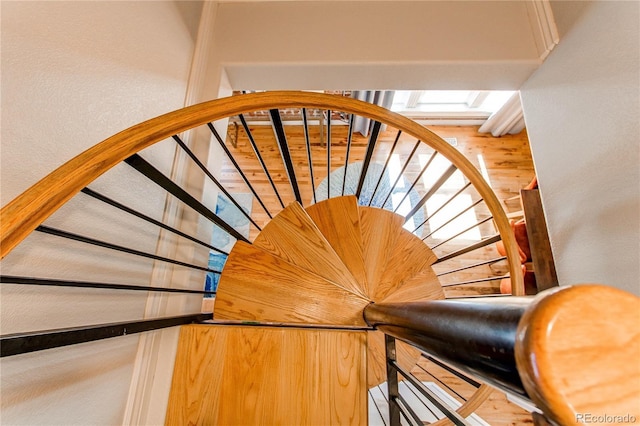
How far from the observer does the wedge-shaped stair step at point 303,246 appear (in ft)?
5.03

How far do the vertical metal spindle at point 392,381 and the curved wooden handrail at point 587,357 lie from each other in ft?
1.99

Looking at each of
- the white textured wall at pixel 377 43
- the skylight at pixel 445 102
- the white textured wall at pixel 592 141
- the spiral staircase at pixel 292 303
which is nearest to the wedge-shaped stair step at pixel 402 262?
the spiral staircase at pixel 292 303

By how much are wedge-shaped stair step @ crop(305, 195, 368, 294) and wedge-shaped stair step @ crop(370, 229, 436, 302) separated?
165mm

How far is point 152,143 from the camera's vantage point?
0.87 meters

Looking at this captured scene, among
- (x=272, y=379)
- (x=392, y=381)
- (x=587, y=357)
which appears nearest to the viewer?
(x=587, y=357)

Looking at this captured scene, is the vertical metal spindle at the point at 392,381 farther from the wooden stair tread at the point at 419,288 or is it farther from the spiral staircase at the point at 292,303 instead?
the wooden stair tread at the point at 419,288

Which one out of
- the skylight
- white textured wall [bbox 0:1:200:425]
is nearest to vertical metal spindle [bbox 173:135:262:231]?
white textured wall [bbox 0:1:200:425]

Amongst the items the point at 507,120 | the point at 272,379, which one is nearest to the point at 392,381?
the point at 272,379

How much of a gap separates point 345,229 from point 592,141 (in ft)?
4.30

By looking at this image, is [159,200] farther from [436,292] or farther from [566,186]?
[566,186]

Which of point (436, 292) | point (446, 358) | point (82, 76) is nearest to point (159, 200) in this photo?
point (82, 76)

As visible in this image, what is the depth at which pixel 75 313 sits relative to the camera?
84 cm

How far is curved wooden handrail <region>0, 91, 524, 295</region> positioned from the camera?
0.54 metres

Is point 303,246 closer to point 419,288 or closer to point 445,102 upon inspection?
point 419,288
